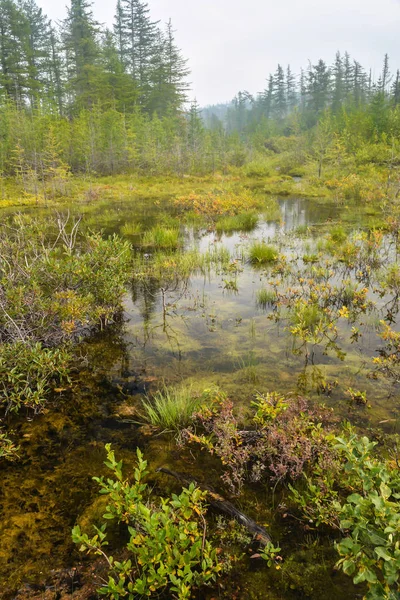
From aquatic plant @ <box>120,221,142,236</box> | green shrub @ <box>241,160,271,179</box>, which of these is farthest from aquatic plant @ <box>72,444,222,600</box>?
green shrub @ <box>241,160,271,179</box>

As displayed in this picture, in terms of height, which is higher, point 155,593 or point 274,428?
point 274,428

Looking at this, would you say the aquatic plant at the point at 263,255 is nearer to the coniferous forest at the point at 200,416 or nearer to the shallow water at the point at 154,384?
the coniferous forest at the point at 200,416

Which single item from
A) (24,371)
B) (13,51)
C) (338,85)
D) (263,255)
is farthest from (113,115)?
(338,85)

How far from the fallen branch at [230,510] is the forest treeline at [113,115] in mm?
26570

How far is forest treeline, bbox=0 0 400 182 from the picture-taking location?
1188 inches

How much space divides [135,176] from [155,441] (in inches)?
1336

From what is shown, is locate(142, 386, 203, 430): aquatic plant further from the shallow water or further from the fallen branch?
the fallen branch

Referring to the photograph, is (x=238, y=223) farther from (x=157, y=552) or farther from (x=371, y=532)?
(x=371, y=532)

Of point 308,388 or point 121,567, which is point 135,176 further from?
point 121,567

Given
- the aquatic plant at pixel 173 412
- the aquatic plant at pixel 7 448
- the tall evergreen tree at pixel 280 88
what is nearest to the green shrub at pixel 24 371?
the aquatic plant at pixel 7 448

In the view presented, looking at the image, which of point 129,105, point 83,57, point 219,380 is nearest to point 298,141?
point 129,105

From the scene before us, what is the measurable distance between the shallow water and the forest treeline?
22.8 m

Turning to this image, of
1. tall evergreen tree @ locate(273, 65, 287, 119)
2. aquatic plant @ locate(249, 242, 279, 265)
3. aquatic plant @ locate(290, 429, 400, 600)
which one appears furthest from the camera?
tall evergreen tree @ locate(273, 65, 287, 119)

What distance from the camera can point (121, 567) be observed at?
2.31 m
